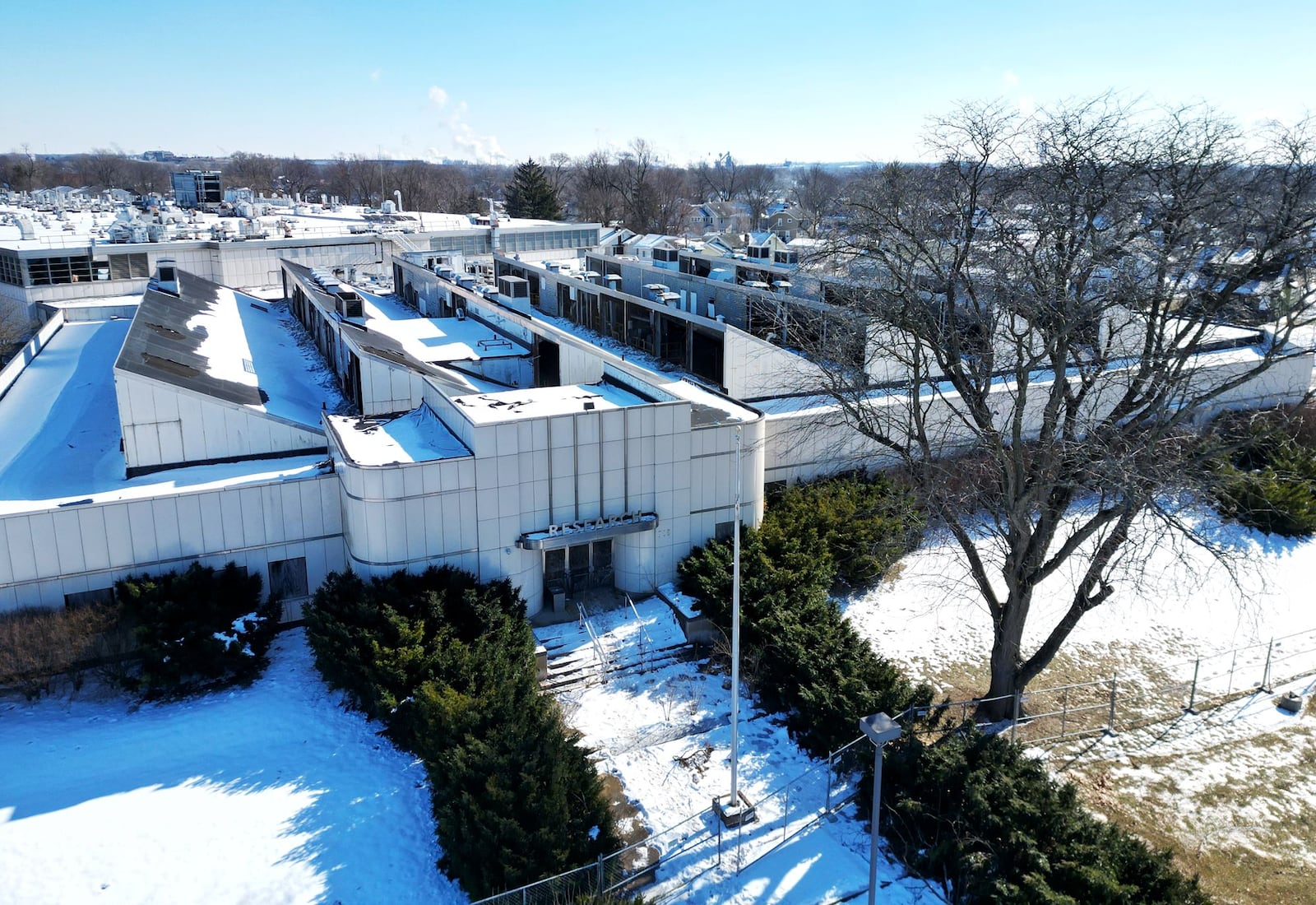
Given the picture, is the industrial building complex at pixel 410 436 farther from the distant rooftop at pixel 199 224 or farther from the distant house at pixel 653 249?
the distant rooftop at pixel 199 224

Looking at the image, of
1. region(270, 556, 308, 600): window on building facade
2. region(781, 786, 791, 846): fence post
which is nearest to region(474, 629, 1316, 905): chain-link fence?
region(781, 786, 791, 846): fence post

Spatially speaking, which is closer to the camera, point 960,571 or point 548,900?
point 548,900

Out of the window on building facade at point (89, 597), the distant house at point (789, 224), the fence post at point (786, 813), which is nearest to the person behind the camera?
the fence post at point (786, 813)

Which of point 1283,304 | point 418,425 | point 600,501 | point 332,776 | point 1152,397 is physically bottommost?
point 332,776

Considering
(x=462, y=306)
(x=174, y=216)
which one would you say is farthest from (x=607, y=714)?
(x=174, y=216)

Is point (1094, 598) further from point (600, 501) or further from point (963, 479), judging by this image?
point (600, 501)

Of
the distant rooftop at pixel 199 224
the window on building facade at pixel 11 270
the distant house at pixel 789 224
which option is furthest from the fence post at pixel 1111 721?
the distant house at pixel 789 224

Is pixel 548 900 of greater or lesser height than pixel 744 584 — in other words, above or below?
below

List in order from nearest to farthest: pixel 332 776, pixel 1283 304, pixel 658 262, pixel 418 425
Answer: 1. pixel 1283 304
2. pixel 332 776
3. pixel 418 425
4. pixel 658 262

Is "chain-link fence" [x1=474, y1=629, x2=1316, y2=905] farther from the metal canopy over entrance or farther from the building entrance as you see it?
the building entrance
